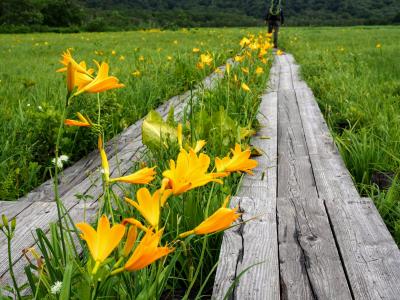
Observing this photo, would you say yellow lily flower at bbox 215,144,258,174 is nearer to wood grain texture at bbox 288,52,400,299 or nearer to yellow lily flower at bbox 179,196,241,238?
yellow lily flower at bbox 179,196,241,238

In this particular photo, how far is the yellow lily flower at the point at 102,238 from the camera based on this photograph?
636 millimetres

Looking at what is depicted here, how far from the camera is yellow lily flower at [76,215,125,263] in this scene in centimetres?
64

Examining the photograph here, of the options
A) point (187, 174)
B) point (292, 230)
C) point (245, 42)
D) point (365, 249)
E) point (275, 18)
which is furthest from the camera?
point (275, 18)

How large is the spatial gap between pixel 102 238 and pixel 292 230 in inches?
42.7

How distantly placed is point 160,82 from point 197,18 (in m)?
52.7

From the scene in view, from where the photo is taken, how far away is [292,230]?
1.62m

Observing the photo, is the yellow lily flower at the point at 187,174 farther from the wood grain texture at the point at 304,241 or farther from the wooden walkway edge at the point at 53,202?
the wood grain texture at the point at 304,241

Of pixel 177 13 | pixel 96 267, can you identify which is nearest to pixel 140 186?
pixel 96 267

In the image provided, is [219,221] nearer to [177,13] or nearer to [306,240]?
[306,240]

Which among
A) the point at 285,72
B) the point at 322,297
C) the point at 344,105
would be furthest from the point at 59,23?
the point at 322,297

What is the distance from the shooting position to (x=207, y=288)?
1.45 metres

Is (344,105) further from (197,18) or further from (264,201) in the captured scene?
(197,18)

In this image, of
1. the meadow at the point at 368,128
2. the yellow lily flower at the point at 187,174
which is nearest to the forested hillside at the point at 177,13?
the meadow at the point at 368,128

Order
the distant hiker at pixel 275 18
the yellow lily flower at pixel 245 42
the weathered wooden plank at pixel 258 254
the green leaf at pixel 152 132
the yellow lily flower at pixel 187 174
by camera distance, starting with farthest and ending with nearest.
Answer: the distant hiker at pixel 275 18 → the yellow lily flower at pixel 245 42 → the green leaf at pixel 152 132 → the weathered wooden plank at pixel 258 254 → the yellow lily flower at pixel 187 174
